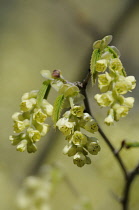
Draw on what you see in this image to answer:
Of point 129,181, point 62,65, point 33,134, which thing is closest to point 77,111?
point 33,134

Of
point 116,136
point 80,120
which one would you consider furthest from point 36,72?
point 80,120

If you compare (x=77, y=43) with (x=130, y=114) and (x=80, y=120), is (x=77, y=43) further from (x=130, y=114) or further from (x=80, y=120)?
(x=80, y=120)

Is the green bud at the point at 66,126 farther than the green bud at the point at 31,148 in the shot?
No

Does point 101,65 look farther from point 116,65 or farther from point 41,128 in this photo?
point 41,128

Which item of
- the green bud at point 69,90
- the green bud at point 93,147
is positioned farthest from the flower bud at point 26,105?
the green bud at point 93,147

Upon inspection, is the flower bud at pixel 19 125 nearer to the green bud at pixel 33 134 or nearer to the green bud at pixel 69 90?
the green bud at pixel 33 134

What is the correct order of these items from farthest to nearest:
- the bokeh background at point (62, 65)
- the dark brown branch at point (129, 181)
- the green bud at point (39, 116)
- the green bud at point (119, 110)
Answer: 1. the bokeh background at point (62, 65)
2. the dark brown branch at point (129, 181)
3. the green bud at point (39, 116)
4. the green bud at point (119, 110)

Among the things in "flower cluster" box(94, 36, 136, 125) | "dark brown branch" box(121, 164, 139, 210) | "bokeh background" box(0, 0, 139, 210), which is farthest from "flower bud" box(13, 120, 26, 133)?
"bokeh background" box(0, 0, 139, 210)
